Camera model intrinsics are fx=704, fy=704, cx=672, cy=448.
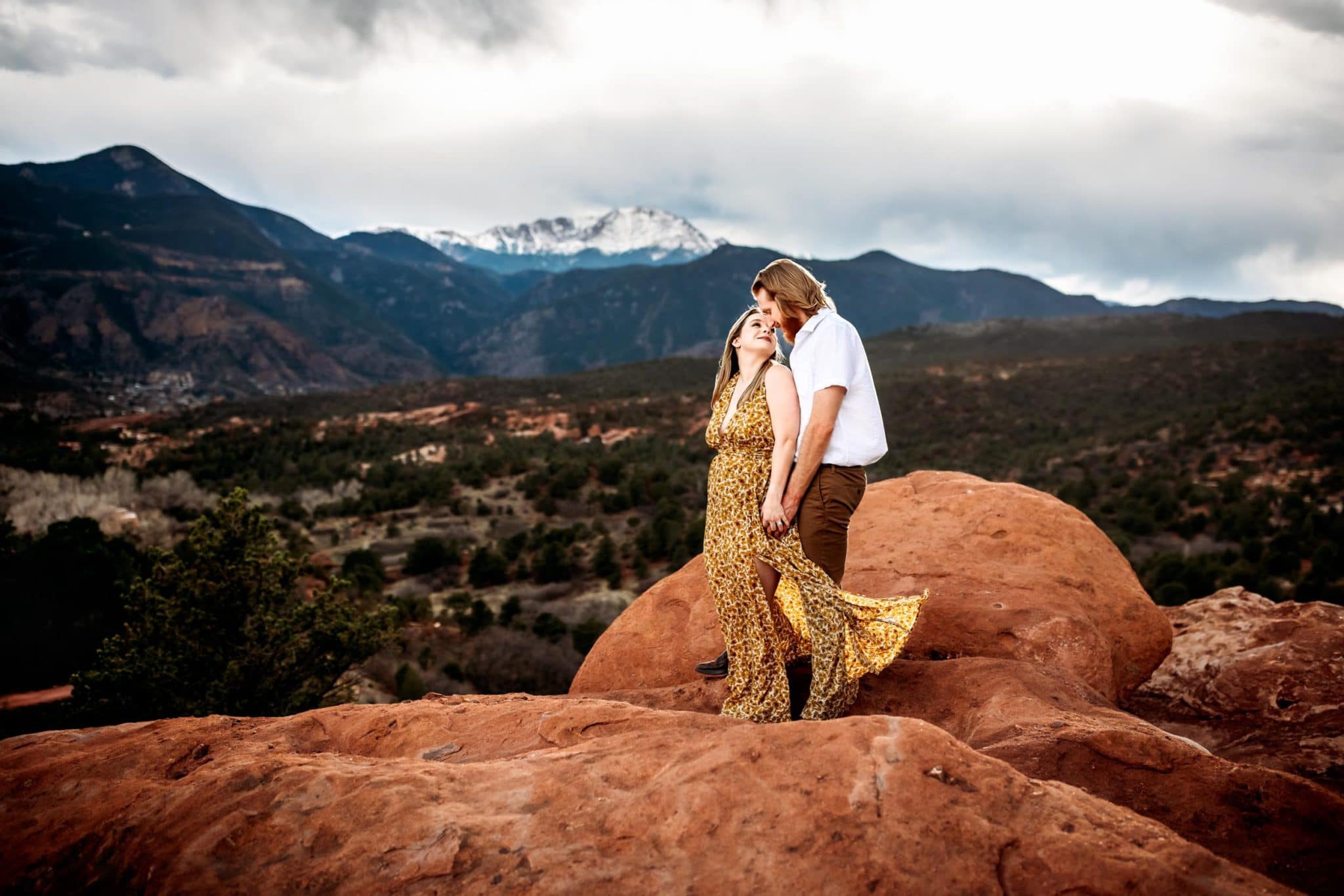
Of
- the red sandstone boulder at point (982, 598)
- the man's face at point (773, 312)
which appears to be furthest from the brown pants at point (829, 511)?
the red sandstone boulder at point (982, 598)

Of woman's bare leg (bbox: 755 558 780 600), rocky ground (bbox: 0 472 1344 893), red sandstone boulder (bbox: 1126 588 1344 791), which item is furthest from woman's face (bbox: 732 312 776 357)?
red sandstone boulder (bbox: 1126 588 1344 791)

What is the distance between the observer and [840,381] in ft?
12.8

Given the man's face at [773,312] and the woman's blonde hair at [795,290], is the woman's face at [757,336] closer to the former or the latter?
→ the man's face at [773,312]

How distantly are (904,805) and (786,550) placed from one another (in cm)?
183

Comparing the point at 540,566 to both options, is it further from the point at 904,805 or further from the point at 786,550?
the point at 904,805

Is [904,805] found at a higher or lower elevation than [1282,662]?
higher

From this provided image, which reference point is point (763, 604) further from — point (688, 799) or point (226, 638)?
point (226, 638)

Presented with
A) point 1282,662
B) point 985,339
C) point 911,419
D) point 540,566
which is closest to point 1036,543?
point 1282,662

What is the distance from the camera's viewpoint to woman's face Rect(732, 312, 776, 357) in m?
4.21

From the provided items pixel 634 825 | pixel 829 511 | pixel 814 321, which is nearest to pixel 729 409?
pixel 814 321

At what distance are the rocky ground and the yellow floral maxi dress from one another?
457 millimetres

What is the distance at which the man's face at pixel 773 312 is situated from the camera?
4.21 metres

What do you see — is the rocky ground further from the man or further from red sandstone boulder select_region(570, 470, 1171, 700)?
the man

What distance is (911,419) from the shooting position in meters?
44.7
